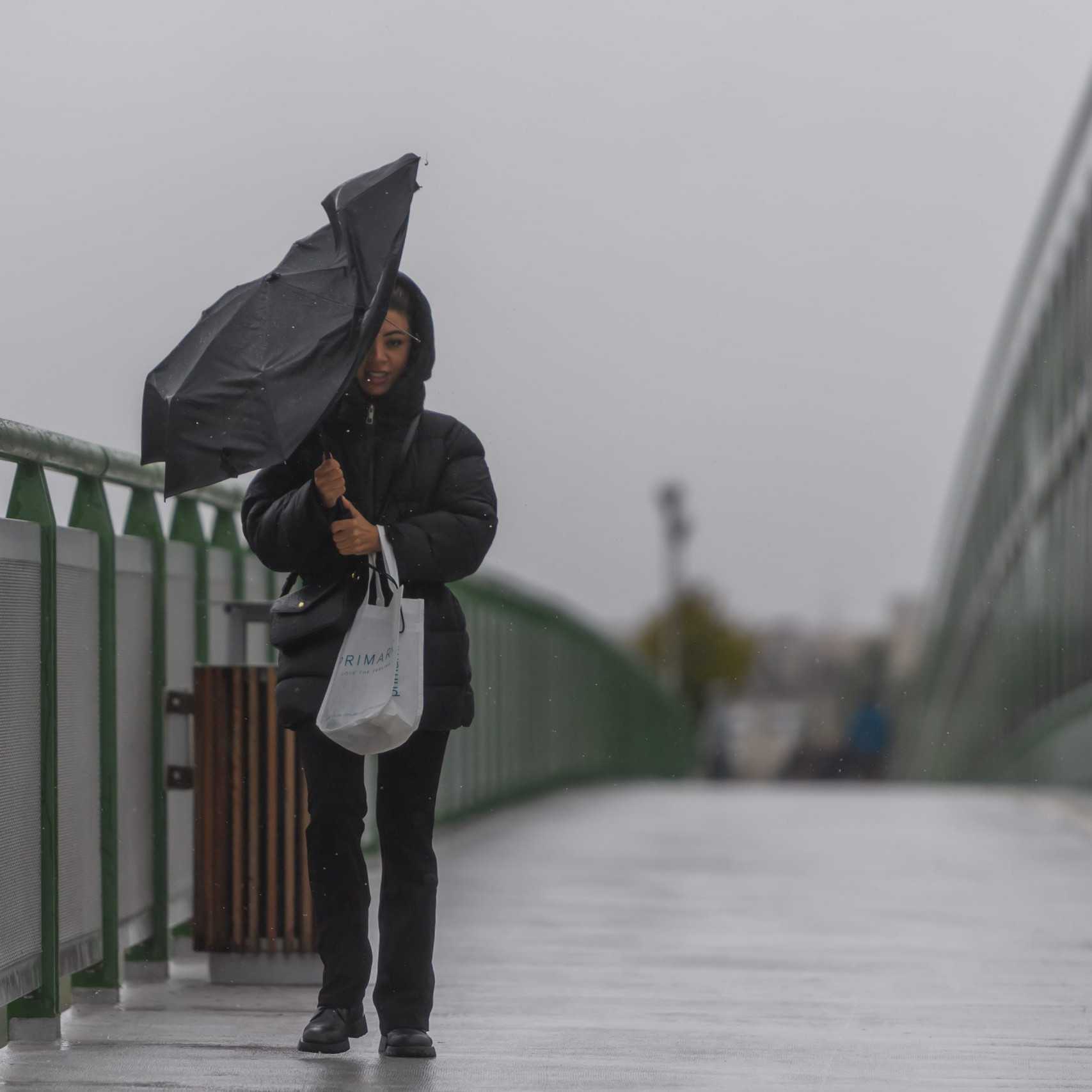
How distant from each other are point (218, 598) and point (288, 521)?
2.26 m

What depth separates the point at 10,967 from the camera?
4.66 meters

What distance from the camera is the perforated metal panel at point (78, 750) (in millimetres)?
5102

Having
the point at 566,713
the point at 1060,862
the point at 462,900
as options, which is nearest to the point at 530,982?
the point at 462,900

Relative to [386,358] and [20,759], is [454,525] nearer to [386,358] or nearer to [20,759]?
[386,358]

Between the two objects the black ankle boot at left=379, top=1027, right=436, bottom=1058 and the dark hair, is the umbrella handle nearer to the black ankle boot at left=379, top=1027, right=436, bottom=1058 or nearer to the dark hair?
the dark hair

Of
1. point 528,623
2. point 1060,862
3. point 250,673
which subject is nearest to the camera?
point 250,673

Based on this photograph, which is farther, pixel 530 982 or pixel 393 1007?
pixel 530 982

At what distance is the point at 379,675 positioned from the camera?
448 centimetres

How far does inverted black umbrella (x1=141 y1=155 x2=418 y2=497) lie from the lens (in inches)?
174

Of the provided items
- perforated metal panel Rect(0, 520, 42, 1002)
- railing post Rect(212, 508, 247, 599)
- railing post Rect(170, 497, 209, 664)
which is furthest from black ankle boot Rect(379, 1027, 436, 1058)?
railing post Rect(212, 508, 247, 599)

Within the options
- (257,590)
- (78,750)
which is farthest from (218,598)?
(78,750)

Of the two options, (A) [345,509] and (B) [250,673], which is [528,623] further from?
(A) [345,509]

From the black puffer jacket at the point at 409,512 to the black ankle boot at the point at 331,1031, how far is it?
2.00 ft

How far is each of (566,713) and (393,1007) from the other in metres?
12.8
